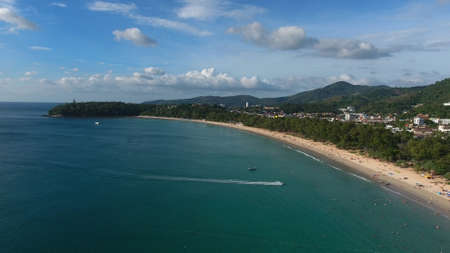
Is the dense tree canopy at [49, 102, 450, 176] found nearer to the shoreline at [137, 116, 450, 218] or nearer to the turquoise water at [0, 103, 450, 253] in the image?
the shoreline at [137, 116, 450, 218]

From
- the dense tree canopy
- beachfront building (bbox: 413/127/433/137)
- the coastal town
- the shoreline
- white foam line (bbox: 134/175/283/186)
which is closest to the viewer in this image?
the shoreline

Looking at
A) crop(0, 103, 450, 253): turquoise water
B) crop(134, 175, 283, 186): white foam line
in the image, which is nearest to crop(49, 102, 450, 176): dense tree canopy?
crop(0, 103, 450, 253): turquoise water

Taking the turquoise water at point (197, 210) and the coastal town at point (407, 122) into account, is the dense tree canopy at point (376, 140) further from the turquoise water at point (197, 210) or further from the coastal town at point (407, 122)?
the turquoise water at point (197, 210)

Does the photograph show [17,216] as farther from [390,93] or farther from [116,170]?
[390,93]

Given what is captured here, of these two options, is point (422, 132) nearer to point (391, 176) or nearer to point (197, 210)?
point (391, 176)

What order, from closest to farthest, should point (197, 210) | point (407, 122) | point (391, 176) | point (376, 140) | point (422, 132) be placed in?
point (197, 210) < point (391, 176) < point (376, 140) < point (422, 132) < point (407, 122)

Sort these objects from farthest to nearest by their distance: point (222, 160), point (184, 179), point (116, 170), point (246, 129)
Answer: point (246, 129) < point (222, 160) < point (116, 170) < point (184, 179)

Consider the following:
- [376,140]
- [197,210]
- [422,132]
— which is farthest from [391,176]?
[422,132]

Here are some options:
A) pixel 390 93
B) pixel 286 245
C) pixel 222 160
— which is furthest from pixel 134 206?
pixel 390 93
